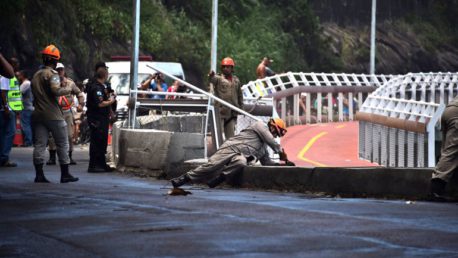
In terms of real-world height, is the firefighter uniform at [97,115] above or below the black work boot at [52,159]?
above

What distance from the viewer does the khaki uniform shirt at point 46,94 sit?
17391mm

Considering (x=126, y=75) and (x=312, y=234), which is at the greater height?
(x=126, y=75)

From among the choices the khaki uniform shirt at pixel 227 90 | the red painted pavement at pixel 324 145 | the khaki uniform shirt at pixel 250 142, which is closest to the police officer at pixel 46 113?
the khaki uniform shirt at pixel 250 142

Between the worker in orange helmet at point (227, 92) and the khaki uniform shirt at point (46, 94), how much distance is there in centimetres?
437

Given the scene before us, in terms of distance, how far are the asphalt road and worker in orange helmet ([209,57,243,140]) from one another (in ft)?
17.2

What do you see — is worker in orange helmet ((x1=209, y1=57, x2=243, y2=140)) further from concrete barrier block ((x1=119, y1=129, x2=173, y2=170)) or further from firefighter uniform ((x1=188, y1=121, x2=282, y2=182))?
firefighter uniform ((x1=188, y1=121, x2=282, y2=182))

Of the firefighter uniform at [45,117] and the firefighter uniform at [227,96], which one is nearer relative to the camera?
the firefighter uniform at [45,117]

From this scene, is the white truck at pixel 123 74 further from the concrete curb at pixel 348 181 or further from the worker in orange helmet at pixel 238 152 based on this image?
the concrete curb at pixel 348 181

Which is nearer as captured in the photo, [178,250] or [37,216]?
[178,250]

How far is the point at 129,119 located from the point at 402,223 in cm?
1087

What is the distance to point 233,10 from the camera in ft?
214

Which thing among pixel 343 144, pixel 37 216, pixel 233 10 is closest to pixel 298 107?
pixel 343 144

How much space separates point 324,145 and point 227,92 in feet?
49.4

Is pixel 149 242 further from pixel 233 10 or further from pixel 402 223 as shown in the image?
pixel 233 10
